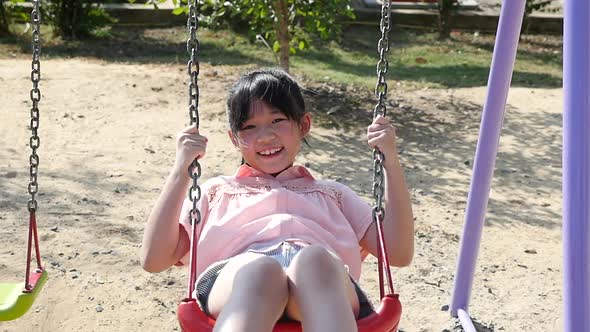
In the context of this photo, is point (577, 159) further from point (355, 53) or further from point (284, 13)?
point (355, 53)

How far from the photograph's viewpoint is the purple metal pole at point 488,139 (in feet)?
9.87

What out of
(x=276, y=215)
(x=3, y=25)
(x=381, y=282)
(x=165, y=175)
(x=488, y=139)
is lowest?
(x=165, y=175)

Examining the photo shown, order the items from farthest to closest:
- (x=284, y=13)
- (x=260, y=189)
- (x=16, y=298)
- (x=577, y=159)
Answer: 1. (x=284, y=13)
2. (x=16, y=298)
3. (x=260, y=189)
4. (x=577, y=159)

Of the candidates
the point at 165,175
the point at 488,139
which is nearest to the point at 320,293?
the point at 488,139

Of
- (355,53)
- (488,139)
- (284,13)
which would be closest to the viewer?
(488,139)

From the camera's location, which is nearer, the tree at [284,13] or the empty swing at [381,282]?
the empty swing at [381,282]

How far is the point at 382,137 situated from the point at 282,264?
0.45 meters

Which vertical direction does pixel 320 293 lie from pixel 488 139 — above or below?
below

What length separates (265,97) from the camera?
244 centimetres

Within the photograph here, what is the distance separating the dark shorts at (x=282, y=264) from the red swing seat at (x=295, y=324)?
87 millimetres

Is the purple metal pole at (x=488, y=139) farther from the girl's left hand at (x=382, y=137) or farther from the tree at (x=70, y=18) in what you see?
the tree at (x=70, y=18)

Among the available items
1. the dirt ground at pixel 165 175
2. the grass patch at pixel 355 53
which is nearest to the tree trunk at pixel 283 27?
the dirt ground at pixel 165 175

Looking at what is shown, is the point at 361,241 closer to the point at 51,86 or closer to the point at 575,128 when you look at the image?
the point at 575,128

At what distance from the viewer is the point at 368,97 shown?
6.99 metres
